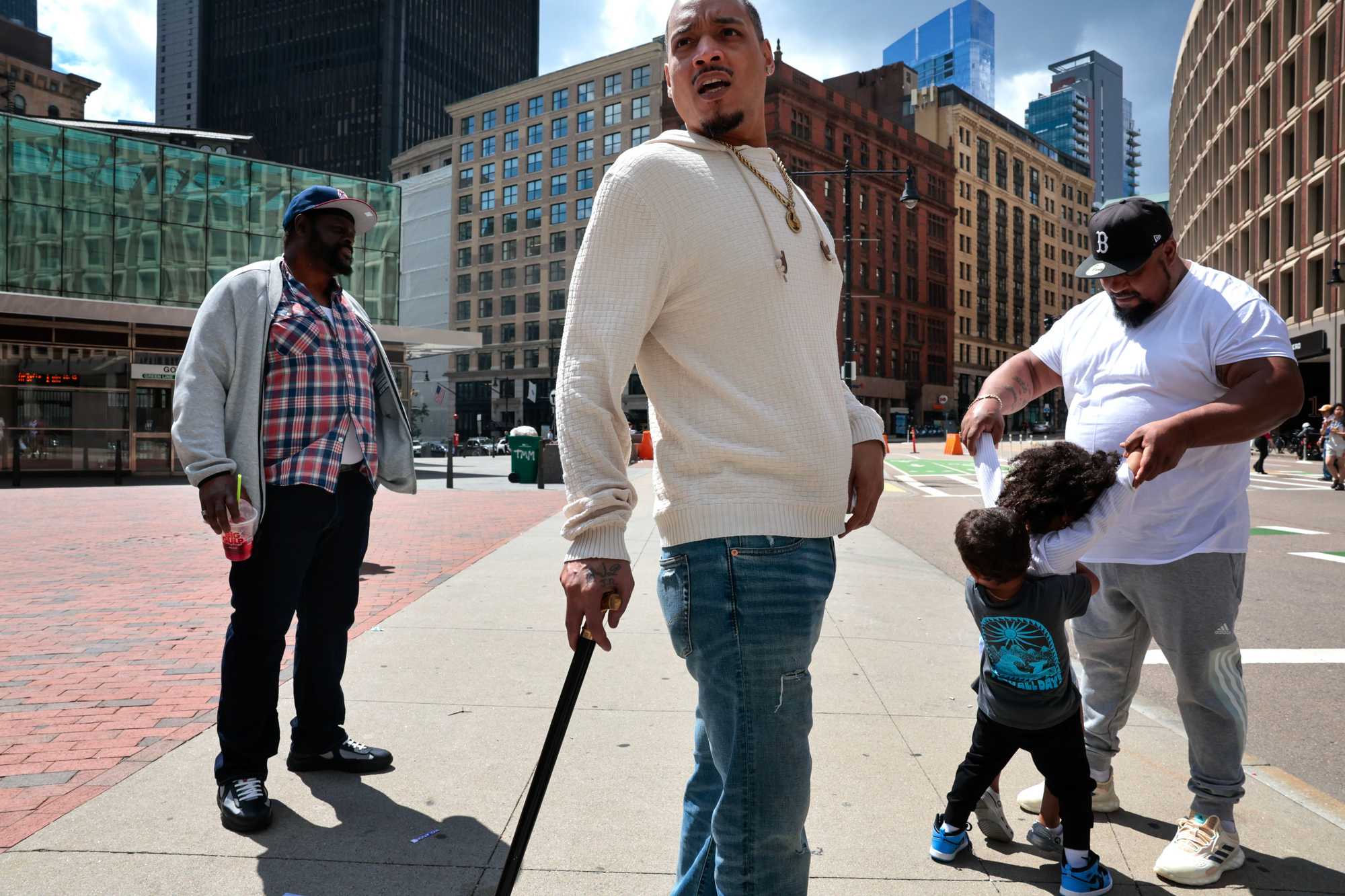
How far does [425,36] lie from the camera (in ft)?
429

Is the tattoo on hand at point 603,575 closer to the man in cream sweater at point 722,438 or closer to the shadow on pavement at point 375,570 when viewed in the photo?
the man in cream sweater at point 722,438

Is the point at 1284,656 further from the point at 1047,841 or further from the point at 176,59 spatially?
the point at 176,59

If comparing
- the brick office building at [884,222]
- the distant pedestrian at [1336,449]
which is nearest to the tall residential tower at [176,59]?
the brick office building at [884,222]

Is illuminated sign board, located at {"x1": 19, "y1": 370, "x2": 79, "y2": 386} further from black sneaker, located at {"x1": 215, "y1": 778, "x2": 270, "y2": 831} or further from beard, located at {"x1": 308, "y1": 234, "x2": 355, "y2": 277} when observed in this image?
black sneaker, located at {"x1": 215, "y1": 778, "x2": 270, "y2": 831}

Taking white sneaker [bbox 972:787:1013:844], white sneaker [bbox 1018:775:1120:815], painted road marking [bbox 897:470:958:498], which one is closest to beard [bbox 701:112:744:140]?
white sneaker [bbox 972:787:1013:844]

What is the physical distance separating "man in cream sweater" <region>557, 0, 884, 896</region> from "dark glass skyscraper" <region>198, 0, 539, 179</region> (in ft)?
441

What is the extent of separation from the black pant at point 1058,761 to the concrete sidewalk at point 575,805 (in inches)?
8.7

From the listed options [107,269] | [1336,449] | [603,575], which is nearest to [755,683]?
[603,575]

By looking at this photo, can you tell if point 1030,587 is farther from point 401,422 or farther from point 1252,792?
point 401,422

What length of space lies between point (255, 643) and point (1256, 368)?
3070 millimetres

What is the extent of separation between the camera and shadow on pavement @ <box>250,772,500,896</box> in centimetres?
257

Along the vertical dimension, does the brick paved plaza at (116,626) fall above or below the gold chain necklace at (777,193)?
below

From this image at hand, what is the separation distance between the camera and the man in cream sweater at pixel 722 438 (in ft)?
5.56

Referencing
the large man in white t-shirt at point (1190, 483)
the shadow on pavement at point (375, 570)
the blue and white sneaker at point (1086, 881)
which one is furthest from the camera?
the shadow on pavement at point (375, 570)
